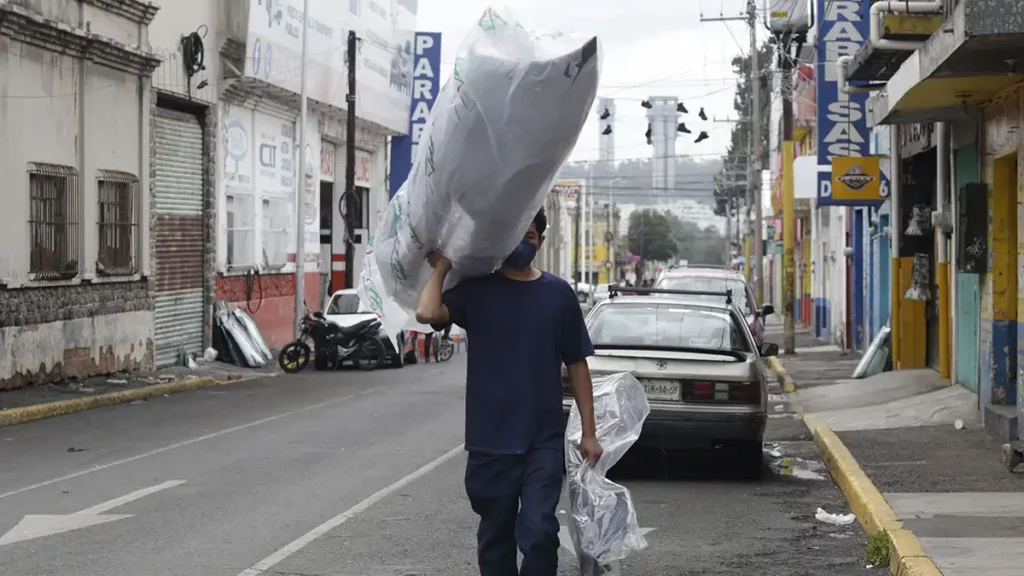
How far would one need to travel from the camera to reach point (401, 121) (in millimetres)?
43406

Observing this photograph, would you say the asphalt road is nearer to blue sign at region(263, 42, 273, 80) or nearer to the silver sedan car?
the silver sedan car

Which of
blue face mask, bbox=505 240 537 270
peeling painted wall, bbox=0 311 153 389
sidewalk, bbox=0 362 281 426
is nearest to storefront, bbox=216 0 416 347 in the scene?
sidewalk, bbox=0 362 281 426

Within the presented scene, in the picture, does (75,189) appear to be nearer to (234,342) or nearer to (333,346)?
(333,346)

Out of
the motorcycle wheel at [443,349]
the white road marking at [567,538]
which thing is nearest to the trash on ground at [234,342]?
the motorcycle wheel at [443,349]

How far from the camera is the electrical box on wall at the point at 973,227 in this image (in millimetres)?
14680

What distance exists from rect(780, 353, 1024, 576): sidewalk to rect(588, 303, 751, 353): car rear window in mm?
1418

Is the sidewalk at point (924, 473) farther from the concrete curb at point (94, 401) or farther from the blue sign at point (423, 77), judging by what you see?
the blue sign at point (423, 77)

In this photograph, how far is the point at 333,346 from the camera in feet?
89.4

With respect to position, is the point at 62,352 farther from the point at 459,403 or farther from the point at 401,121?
the point at 401,121

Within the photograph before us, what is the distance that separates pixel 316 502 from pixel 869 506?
155 inches

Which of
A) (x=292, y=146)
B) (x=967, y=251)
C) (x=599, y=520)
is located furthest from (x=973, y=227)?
(x=292, y=146)

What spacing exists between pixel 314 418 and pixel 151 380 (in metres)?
6.67

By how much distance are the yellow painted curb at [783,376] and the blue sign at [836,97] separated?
2872 millimetres

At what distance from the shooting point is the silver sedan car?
38.0ft
